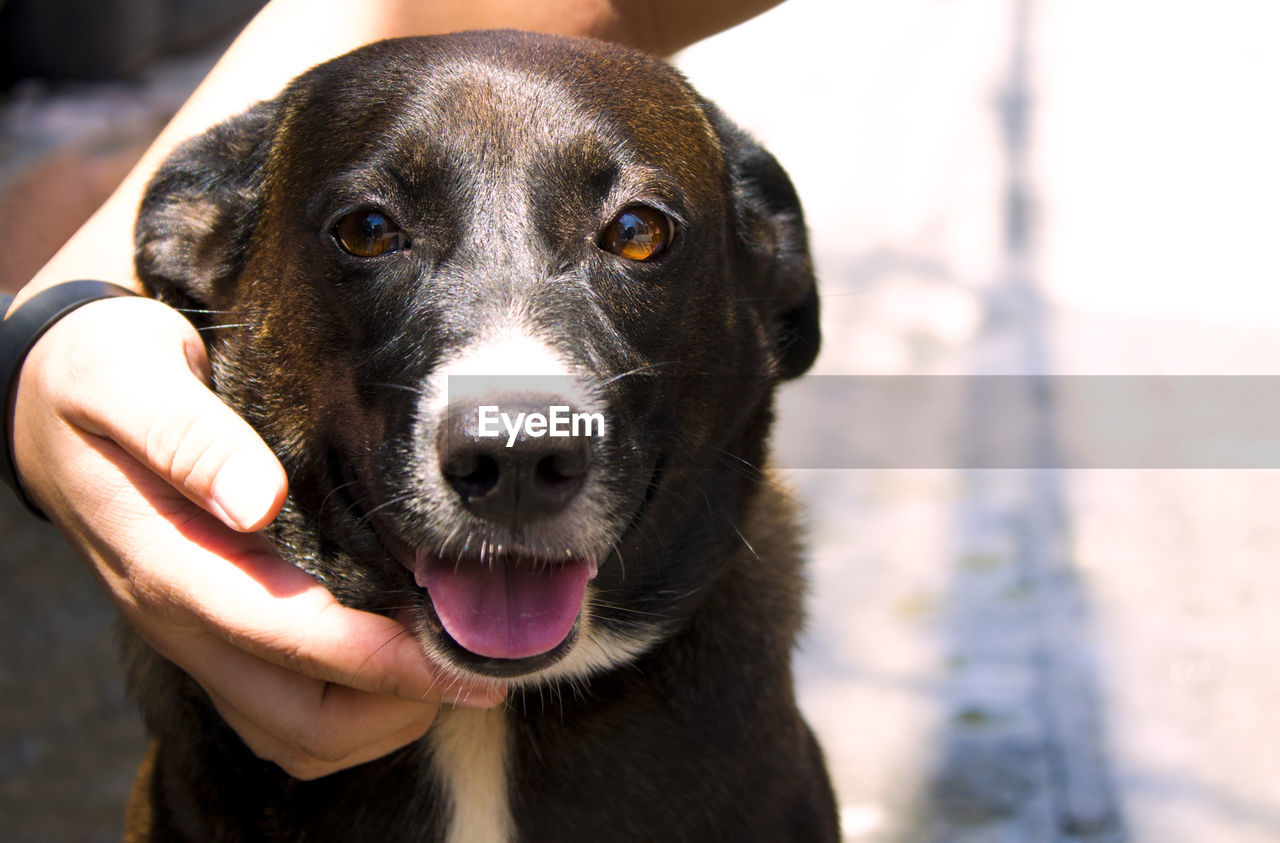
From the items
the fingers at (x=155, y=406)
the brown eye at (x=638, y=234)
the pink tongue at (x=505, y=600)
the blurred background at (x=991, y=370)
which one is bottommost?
the blurred background at (x=991, y=370)

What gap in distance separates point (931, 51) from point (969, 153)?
2.11 feet

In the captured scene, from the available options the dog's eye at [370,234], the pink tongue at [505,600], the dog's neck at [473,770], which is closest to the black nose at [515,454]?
the pink tongue at [505,600]

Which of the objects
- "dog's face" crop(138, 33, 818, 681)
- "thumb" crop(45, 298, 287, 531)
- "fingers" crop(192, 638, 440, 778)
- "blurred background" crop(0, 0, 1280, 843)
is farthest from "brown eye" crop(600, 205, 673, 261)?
"blurred background" crop(0, 0, 1280, 843)

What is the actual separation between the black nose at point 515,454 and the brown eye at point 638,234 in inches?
14.4

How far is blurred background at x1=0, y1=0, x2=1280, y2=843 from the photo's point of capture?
11.1 ft

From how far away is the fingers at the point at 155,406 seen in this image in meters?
1.85

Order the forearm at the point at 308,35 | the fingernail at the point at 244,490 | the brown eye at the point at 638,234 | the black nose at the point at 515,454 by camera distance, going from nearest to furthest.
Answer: the black nose at the point at 515,454 → the fingernail at the point at 244,490 → the brown eye at the point at 638,234 → the forearm at the point at 308,35

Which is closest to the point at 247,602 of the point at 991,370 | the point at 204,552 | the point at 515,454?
the point at 204,552

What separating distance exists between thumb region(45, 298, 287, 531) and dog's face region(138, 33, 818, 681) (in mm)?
183

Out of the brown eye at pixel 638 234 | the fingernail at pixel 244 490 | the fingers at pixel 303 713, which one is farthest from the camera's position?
the brown eye at pixel 638 234

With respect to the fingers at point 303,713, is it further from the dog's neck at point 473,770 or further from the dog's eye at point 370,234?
the dog's eye at point 370,234

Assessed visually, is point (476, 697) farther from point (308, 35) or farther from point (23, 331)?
point (308, 35)

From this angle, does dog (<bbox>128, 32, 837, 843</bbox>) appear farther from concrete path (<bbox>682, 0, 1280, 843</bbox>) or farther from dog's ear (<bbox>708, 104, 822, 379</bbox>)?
concrete path (<bbox>682, 0, 1280, 843</bbox>)

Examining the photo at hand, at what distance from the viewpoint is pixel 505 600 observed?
76.6 inches
